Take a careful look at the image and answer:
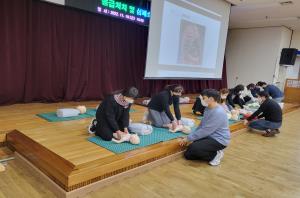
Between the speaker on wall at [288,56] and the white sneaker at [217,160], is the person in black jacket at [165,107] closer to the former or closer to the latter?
the white sneaker at [217,160]

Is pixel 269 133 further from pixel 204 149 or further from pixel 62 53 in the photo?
pixel 62 53

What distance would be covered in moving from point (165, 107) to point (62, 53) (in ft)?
8.29

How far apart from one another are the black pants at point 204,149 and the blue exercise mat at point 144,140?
38 cm

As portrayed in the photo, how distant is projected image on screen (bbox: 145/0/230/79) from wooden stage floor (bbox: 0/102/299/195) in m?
2.23

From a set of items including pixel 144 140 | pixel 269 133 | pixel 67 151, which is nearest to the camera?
pixel 67 151

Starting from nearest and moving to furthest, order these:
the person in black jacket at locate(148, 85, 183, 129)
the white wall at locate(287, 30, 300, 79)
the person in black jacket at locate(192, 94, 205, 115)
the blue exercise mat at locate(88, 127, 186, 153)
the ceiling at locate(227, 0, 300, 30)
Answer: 1. the blue exercise mat at locate(88, 127, 186, 153)
2. the person in black jacket at locate(148, 85, 183, 129)
3. the person in black jacket at locate(192, 94, 205, 115)
4. the ceiling at locate(227, 0, 300, 30)
5. the white wall at locate(287, 30, 300, 79)

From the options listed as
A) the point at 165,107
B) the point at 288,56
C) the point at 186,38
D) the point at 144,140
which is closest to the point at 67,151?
the point at 144,140

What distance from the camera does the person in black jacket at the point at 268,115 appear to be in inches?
161

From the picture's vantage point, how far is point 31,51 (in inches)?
169

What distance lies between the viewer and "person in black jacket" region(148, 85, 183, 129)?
10.9ft

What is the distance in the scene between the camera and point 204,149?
273 centimetres

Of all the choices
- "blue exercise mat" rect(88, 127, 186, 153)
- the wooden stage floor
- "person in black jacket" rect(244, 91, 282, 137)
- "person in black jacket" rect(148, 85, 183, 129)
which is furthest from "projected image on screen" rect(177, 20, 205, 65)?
the wooden stage floor

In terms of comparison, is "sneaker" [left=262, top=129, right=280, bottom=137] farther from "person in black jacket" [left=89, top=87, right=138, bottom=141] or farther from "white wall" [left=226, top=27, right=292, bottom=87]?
"white wall" [left=226, top=27, right=292, bottom=87]

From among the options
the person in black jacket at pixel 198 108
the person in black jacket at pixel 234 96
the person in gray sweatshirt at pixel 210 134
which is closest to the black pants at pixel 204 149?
the person in gray sweatshirt at pixel 210 134
